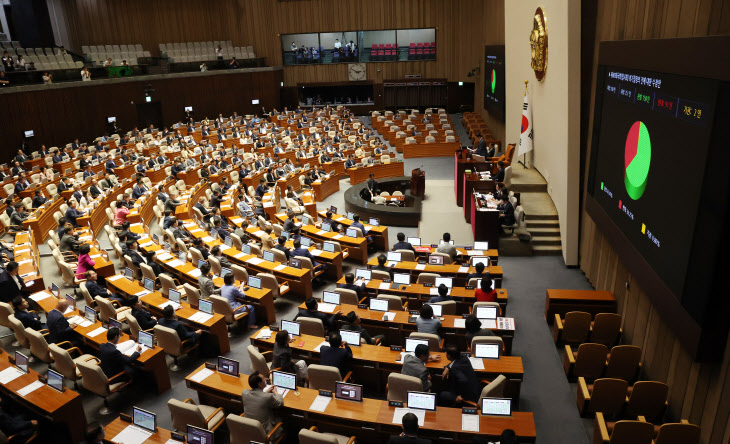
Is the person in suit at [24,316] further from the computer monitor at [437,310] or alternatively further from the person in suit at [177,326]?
the computer monitor at [437,310]

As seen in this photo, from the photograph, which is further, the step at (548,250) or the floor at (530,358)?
the step at (548,250)

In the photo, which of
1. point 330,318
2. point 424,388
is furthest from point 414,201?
point 424,388

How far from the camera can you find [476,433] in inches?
211

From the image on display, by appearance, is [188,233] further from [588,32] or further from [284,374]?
[588,32]

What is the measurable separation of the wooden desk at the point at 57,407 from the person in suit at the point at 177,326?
164 centimetres

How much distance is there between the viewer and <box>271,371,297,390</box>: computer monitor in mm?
6286

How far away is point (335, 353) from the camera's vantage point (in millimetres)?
6758

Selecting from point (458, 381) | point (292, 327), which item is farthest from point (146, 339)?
point (458, 381)

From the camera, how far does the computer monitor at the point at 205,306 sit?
8.48 m

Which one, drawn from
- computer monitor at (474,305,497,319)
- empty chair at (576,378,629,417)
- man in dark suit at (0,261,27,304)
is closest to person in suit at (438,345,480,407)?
empty chair at (576,378,629,417)

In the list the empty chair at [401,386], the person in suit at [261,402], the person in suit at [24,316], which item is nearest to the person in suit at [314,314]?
the empty chair at [401,386]

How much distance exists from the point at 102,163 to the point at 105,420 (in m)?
14.8

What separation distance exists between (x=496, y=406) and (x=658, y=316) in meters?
3.01

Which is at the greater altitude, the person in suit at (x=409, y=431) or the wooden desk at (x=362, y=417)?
the person in suit at (x=409, y=431)
